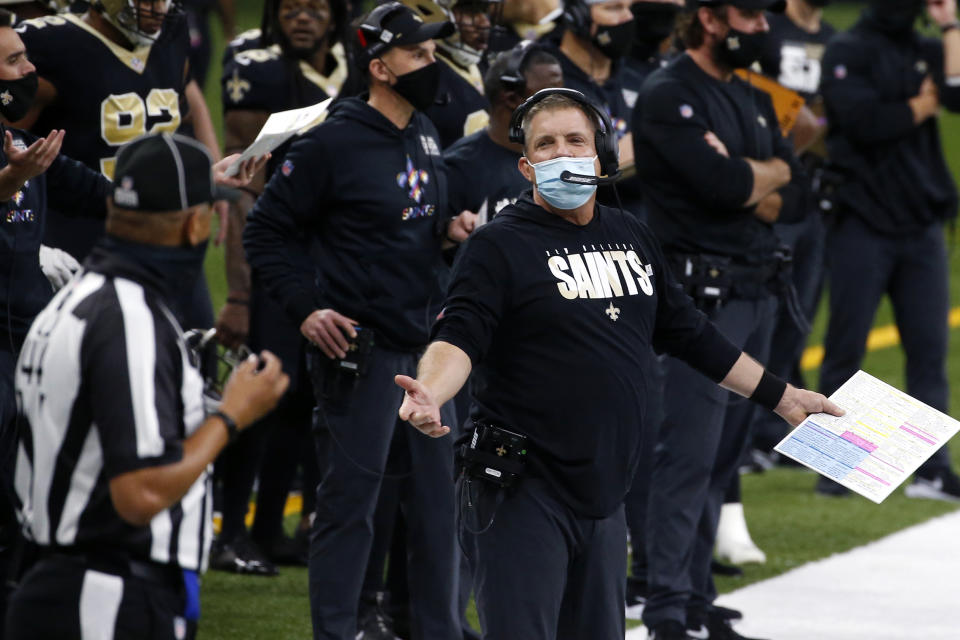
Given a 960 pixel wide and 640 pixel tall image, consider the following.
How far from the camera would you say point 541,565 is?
409 cm

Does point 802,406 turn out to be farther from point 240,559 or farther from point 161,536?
point 240,559

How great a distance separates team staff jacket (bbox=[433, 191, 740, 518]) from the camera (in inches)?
163

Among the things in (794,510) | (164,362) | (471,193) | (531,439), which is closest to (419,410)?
(531,439)

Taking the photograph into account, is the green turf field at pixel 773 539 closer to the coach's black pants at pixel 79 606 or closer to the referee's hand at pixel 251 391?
the coach's black pants at pixel 79 606

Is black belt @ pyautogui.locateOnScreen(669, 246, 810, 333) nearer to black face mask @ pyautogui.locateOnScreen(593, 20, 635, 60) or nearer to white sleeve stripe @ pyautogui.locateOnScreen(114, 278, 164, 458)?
black face mask @ pyautogui.locateOnScreen(593, 20, 635, 60)

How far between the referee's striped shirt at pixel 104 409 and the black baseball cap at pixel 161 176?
0.46 feet

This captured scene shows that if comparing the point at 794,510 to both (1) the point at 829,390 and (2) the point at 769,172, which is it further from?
(2) the point at 769,172

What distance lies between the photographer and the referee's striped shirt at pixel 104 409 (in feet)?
10.6

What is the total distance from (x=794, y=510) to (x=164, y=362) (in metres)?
5.65

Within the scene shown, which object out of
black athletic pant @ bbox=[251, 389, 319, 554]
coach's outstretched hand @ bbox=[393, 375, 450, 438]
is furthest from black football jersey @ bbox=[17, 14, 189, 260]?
coach's outstretched hand @ bbox=[393, 375, 450, 438]

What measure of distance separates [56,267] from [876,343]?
925 centimetres

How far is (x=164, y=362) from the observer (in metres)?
3.29

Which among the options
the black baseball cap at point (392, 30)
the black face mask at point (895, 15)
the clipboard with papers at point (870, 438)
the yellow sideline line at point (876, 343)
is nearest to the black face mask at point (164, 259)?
the clipboard with papers at point (870, 438)

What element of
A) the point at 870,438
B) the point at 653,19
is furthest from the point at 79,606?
the point at 653,19
